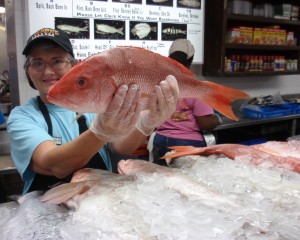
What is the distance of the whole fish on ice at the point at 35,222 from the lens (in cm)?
83

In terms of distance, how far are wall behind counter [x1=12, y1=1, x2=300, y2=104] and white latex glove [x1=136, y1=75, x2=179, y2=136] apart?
1.91m

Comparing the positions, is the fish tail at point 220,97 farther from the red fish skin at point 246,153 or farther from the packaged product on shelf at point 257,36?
the packaged product on shelf at point 257,36

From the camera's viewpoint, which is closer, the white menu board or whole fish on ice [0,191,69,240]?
whole fish on ice [0,191,69,240]

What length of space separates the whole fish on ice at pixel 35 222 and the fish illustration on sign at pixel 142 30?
241cm

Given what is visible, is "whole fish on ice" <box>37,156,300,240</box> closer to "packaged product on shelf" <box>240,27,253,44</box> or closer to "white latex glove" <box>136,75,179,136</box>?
"white latex glove" <box>136,75,179,136</box>

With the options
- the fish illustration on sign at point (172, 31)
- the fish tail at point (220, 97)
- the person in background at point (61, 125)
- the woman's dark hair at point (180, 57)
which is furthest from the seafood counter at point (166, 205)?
the fish illustration on sign at point (172, 31)

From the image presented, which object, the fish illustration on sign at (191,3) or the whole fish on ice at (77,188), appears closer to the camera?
the whole fish on ice at (77,188)

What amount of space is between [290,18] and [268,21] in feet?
1.63

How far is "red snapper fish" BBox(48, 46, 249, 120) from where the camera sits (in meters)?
0.92

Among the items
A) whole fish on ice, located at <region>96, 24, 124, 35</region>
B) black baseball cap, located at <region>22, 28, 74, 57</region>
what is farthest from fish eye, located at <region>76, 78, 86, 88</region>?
whole fish on ice, located at <region>96, 24, 124, 35</region>

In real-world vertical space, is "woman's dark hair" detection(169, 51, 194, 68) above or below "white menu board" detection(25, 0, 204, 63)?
below

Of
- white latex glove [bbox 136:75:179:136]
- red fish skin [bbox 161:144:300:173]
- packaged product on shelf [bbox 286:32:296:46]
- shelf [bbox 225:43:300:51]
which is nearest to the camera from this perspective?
white latex glove [bbox 136:75:179:136]

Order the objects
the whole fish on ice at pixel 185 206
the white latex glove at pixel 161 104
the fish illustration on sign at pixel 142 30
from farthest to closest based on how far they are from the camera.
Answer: the fish illustration on sign at pixel 142 30 < the white latex glove at pixel 161 104 < the whole fish on ice at pixel 185 206

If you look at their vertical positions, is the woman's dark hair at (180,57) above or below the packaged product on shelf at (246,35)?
below
